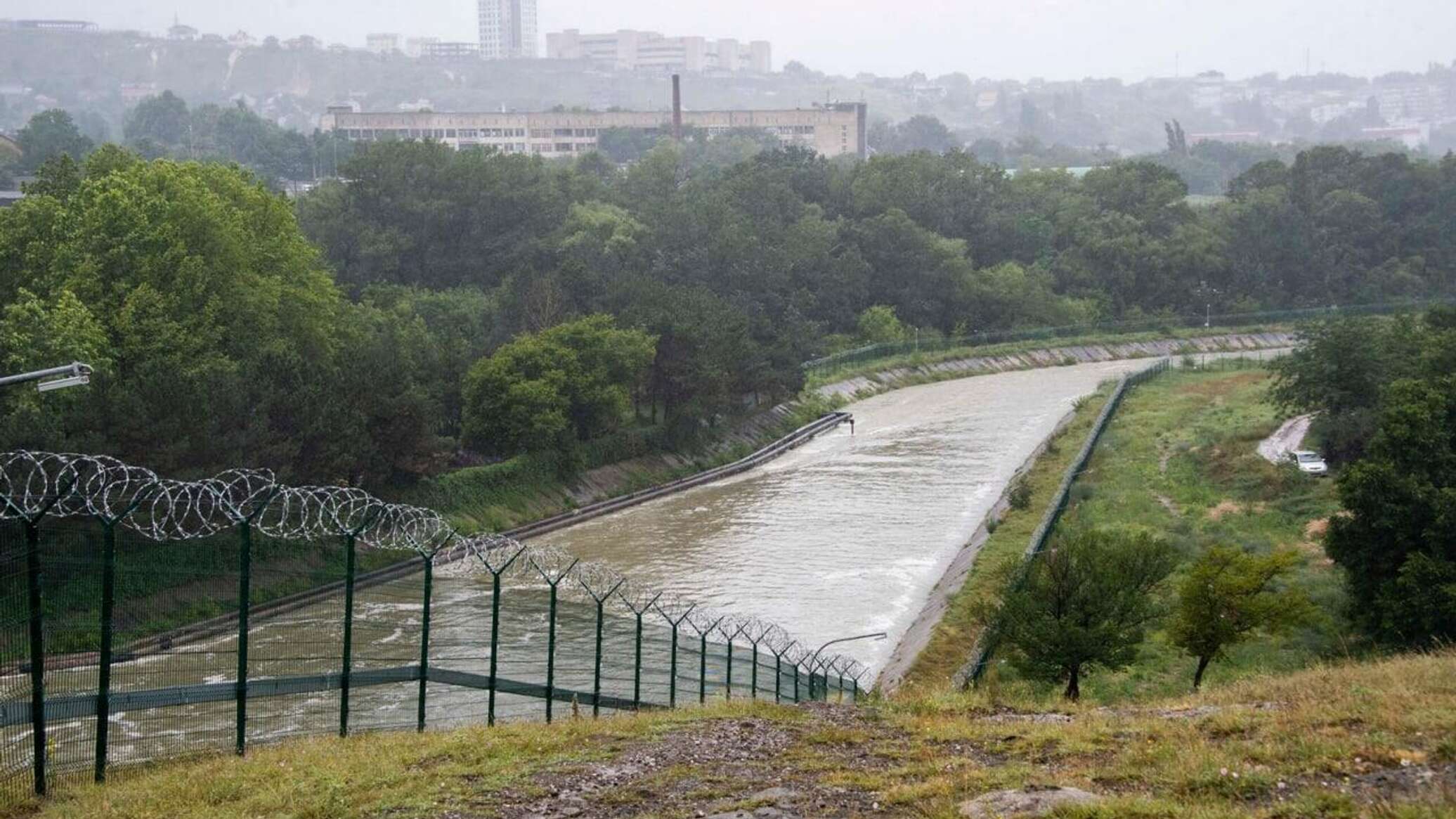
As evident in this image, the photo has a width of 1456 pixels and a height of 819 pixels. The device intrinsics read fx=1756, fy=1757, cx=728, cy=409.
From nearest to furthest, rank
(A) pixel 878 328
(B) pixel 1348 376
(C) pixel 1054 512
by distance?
(C) pixel 1054 512
(B) pixel 1348 376
(A) pixel 878 328

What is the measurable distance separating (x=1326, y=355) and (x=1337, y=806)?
164 ft

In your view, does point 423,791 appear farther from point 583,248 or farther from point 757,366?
point 583,248

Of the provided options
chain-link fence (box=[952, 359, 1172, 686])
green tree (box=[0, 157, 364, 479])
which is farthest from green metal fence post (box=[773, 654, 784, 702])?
green tree (box=[0, 157, 364, 479])

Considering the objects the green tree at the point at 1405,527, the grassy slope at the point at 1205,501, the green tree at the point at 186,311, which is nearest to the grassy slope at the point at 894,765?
the grassy slope at the point at 1205,501

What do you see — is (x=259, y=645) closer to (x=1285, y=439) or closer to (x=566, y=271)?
(x=1285, y=439)

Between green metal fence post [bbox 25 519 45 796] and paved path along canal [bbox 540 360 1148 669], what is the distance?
23483 mm

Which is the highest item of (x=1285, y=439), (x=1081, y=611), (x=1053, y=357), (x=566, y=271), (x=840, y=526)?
→ (x=566, y=271)

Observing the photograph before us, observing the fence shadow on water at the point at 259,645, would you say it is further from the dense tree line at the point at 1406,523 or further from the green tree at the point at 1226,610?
the dense tree line at the point at 1406,523

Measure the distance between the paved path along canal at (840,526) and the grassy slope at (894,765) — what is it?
19.9 m

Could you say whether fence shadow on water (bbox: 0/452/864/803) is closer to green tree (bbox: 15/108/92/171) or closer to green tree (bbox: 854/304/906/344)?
green tree (bbox: 854/304/906/344)

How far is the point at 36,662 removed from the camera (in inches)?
647

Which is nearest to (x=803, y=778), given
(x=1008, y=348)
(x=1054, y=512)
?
(x=1054, y=512)

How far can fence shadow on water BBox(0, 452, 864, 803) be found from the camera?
17234 millimetres

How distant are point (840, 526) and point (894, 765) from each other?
39.2 m
